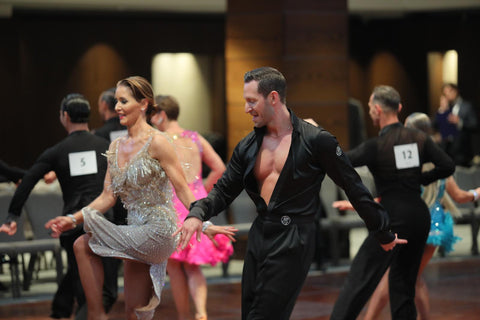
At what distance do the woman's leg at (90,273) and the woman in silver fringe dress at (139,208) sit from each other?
199 millimetres

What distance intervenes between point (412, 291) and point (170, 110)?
6.87 feet

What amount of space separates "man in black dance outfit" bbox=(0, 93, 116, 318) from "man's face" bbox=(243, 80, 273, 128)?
1.95 metres

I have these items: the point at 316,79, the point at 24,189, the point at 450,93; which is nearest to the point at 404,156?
the point at 24,189

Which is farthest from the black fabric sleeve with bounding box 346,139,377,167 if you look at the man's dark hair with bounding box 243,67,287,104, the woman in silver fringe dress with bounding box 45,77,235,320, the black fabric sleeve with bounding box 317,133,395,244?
the man's dark hair with bounding box 243,67,287,104

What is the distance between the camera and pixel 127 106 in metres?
4.84

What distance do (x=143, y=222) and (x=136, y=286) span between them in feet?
1.11

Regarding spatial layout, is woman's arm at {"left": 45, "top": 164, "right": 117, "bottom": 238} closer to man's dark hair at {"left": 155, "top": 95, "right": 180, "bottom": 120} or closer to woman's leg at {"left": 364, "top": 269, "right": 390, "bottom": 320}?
man's dark hair at {"left": 155, "top": 95, "right": 180, "bottom": 120}

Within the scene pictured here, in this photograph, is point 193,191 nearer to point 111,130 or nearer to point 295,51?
point 111,130

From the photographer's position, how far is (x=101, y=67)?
14.4 meters

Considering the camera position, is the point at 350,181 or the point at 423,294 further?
the point at 423,294

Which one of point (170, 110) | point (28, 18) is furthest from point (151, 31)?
point (170, 110)

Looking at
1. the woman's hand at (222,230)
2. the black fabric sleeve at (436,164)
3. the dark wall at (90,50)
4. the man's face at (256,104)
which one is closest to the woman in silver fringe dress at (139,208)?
the woman's hand at (222,230)

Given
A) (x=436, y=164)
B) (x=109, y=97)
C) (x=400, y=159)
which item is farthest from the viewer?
(x=109, y=97)

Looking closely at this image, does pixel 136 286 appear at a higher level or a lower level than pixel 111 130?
lower
